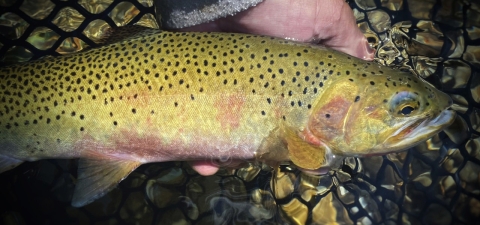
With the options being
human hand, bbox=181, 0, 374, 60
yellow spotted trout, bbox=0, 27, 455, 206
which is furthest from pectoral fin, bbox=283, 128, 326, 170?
human hand, bbox=181, 0, 374, 60

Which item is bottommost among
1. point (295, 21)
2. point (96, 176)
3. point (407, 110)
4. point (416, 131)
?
point (96, 176)

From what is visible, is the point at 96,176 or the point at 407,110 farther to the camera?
the point at 96,176

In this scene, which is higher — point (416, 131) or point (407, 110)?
point (407, 110)

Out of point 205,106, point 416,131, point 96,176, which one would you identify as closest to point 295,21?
point 205,106

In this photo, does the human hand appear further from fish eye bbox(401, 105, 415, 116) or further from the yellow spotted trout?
fish eye bbox(401, 105, 415, 116)

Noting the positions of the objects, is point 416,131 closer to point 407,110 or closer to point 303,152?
point 407,110

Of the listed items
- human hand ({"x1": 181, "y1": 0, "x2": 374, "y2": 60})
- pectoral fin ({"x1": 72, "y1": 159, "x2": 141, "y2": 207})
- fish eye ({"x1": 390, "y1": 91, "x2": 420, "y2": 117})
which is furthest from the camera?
human hand ({"x1": 181, "y1": 0, "x2": 374, "y2": 60})

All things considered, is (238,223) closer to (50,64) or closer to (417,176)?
(417,176)
